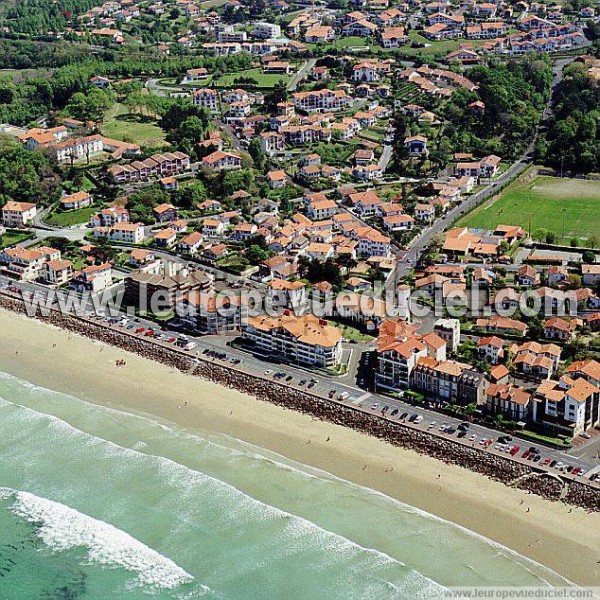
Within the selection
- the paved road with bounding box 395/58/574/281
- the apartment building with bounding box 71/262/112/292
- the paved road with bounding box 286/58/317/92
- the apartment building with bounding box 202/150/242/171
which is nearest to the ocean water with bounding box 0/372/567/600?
the apartment building with bounding box 71/262/112/292

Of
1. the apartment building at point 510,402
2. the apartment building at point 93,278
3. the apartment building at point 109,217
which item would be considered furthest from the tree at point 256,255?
the apartment building at point 510,402

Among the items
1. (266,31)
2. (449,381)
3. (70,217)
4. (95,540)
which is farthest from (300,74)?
(95,540)

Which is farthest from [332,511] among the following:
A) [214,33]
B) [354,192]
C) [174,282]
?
[214,33]

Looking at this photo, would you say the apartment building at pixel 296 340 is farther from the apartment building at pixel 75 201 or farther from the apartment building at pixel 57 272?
the apartment building at pixel 75 201

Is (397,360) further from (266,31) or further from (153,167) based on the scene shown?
(266,31)

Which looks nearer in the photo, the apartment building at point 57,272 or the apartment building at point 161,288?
the apartment building at point 161,288

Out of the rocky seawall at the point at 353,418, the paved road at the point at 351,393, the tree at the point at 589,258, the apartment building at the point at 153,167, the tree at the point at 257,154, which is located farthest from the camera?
the tree at the point at 257,154
